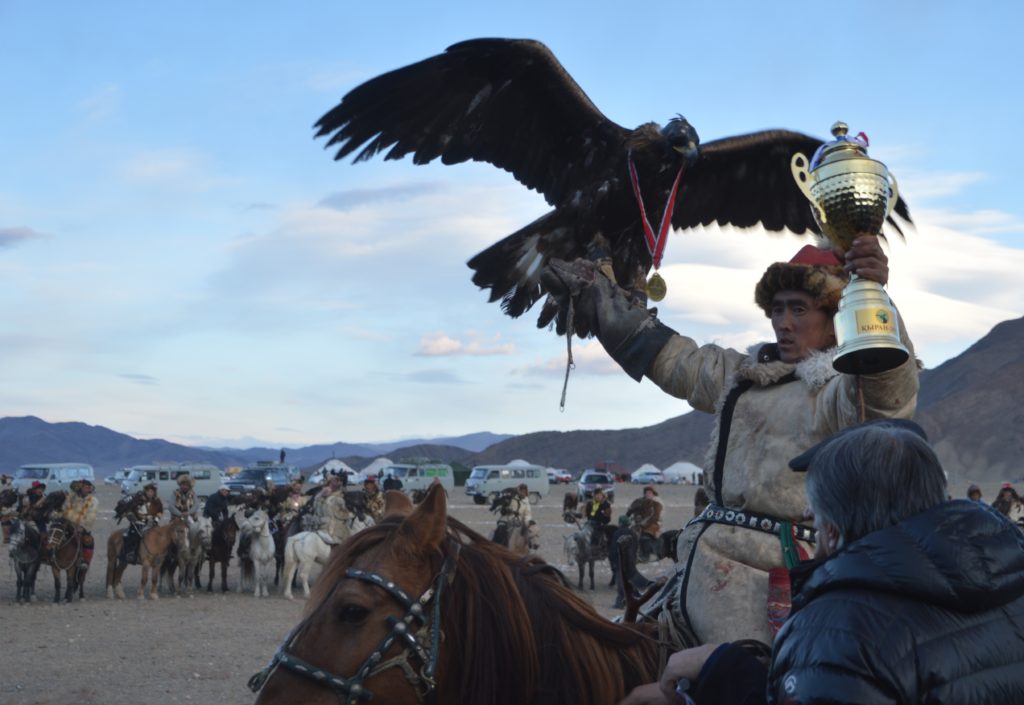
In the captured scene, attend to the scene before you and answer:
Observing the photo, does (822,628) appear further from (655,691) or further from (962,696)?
(655,691)

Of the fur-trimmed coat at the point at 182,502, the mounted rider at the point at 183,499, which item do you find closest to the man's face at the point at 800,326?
the mounted rider at the point at 183,499

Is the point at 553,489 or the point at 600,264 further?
the point at 553,489

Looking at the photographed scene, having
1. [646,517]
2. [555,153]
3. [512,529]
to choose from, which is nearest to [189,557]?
[512,529]

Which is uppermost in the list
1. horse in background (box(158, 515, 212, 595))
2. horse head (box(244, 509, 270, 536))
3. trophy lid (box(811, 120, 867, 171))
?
trophy lid (box(811, 120, 867, 171))

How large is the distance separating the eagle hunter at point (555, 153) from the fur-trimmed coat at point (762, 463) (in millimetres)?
Result: 1836

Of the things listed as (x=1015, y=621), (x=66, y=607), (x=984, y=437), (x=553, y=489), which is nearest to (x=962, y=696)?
(x=1015, y=621)

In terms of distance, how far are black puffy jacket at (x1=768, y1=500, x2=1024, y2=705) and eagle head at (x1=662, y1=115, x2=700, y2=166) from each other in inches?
143

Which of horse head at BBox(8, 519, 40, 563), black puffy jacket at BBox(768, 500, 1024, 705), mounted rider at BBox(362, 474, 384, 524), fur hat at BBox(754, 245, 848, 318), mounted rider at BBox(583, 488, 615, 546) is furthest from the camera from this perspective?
mounted rider at BBox(583, 488, 615, 546)

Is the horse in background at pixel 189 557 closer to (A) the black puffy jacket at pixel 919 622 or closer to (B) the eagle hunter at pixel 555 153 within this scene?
(B) the eagle hunter at pixel 555 153

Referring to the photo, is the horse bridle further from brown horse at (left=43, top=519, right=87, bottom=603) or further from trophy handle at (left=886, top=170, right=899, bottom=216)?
brown horse at (left=43, top=519, right=87, bottom=603)

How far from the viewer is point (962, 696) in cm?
158

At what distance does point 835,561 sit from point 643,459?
360ft

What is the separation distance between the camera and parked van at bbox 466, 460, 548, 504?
139 ft

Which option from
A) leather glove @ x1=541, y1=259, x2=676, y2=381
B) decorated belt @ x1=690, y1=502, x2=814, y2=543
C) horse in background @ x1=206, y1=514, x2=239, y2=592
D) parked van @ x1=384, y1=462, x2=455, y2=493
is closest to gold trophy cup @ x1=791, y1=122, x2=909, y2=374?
decorated belt @ x1=690, y1=502, x2=814, y2=543
